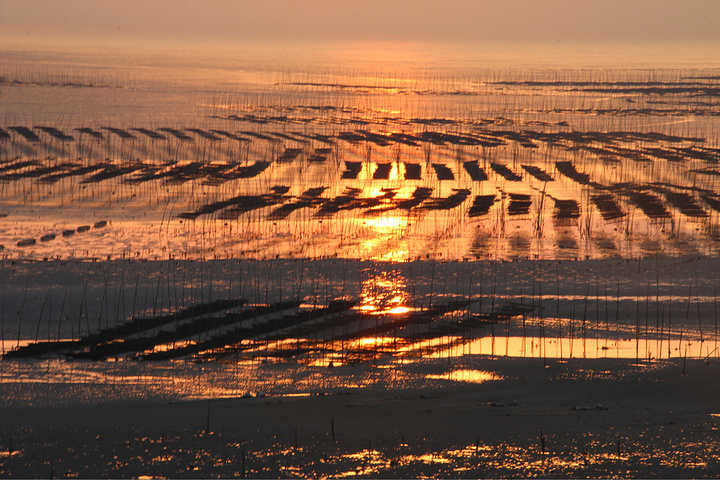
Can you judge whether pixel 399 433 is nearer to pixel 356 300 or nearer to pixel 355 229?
pixel 356 300

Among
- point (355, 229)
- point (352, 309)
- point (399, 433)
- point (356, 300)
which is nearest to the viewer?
point (399, 433)

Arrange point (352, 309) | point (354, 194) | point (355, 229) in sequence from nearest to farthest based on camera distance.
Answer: point (352, 309) → point (355, 229) → point (354, 194)

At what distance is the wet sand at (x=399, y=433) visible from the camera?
838 centimetres

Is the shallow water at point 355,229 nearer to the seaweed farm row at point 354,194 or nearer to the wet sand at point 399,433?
the seaweed farm row at point 354,194

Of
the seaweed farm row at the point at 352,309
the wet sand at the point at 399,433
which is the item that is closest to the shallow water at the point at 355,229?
the seaweed farm row at the point at 352,309

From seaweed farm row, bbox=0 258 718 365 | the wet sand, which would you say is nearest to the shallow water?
seaweed farm row, bbox=0 258 718 365

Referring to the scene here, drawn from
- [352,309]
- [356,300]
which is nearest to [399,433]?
[352,309]

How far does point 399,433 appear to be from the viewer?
920 cm

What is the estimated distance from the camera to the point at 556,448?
8781mm

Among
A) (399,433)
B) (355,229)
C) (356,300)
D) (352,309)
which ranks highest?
(355,229)

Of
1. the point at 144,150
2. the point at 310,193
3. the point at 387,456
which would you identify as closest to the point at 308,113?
the point at 144,150

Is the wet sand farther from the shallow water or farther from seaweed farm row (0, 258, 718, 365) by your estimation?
seaweed farm row (0, 258, 718, 365)

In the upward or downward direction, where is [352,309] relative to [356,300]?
downward

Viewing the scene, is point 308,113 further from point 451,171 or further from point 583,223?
point 583,223
